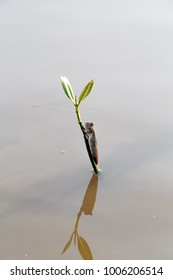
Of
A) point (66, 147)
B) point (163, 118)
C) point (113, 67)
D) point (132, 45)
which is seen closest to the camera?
point (66, 147)

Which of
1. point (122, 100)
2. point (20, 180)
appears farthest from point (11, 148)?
point (122, 100)

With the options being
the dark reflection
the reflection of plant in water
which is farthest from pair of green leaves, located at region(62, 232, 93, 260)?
the reflection of plant in water

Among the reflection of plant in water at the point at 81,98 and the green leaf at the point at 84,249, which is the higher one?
the reflection of plant in water at the point at 81,98

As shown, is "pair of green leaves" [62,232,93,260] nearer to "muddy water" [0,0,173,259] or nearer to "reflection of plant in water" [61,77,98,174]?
"muddy water" [0,0,173,259]

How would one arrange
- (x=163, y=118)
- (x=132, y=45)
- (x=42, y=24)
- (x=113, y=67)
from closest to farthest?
(x=163, y=118) → (x=113, y=67) → (x=132, y=45) → (x=42, y=24)

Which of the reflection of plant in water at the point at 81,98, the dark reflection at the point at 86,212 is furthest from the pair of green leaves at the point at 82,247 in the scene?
the reflection of plant in water at the point at 81,98

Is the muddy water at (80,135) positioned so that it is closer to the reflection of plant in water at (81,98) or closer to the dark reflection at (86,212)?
the dark reflection at (86,212)

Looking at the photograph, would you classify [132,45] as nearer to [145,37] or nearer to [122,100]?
[145,37]
